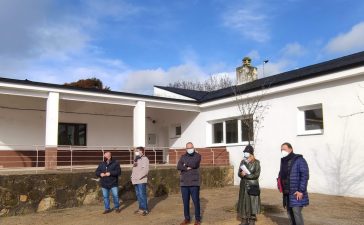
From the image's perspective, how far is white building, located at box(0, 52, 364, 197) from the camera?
491 inches

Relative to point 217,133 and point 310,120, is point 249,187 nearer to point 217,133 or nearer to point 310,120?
point 310,120

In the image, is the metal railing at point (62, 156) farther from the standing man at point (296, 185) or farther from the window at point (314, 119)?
the standing man at point (296, 185)

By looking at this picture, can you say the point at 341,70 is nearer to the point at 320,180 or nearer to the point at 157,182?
the point at 320,180

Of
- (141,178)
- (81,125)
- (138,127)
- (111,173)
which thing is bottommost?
(141,178)

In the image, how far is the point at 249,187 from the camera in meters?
7.96

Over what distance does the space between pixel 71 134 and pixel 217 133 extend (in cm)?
676

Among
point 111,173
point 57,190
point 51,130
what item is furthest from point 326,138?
point 51,130

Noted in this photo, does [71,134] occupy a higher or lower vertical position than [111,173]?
higher

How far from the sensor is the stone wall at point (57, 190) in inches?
417

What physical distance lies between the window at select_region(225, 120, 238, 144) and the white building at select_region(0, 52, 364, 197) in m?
0.04

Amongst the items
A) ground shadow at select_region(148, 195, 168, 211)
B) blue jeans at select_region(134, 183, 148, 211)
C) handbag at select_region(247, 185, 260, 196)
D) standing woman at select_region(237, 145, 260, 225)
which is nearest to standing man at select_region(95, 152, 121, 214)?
blue jeans at select_region(134, 183, 148, 211)

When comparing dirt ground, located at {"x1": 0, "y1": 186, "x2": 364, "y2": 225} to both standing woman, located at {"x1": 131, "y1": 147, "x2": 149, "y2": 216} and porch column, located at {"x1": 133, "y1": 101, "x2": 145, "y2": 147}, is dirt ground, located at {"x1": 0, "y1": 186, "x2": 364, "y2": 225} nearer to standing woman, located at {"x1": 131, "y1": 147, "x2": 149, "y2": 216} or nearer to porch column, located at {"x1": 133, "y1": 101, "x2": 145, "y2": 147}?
standing woman, located at {"x1": 131, "y1": 147, "x2": 149, "y2": 216}

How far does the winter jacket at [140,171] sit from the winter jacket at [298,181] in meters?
4.27

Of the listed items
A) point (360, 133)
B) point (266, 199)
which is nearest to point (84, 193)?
point (266, 199)
